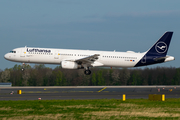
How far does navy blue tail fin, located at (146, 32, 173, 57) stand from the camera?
50.7 metres

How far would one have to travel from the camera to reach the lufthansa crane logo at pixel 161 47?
167 feet

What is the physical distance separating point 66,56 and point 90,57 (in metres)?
4.54

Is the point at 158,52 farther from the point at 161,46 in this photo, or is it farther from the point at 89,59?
the point at 89,59

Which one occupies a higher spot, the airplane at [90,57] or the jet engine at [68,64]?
the airplane at [90,57]

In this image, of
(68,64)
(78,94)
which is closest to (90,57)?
(68,64)

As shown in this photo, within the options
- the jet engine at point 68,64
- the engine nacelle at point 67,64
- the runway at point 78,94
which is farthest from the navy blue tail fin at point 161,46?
the engine nacelle at point 67,64

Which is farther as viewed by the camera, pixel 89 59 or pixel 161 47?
pixel 161 47

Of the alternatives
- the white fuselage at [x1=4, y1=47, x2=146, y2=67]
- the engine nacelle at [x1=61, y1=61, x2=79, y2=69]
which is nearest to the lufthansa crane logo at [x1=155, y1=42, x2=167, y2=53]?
the white fuselage at [x1=4, y1=47, x2=146, y2=67]

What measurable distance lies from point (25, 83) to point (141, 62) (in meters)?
59.1

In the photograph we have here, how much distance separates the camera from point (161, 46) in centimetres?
5109

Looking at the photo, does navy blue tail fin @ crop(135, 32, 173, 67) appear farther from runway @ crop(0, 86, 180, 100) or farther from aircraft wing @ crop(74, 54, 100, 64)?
aircraft wing @ crop(74, 54, 100, 64)

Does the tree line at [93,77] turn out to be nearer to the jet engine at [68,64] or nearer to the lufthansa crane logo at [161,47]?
the lufthansa crane logo at [161,47]

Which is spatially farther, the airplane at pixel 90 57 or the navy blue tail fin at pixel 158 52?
the navy blue tail fin at pixel 158 52

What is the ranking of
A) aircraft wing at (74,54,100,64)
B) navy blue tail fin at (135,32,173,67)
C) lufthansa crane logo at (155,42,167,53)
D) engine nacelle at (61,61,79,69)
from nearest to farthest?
aircraft wing at (74,54,100,64)
engine nacelle at (61,61,79,69)
navy blue tail fin at (135,32,173,67)
lufthansa crane logo at (155,42,167,53)
